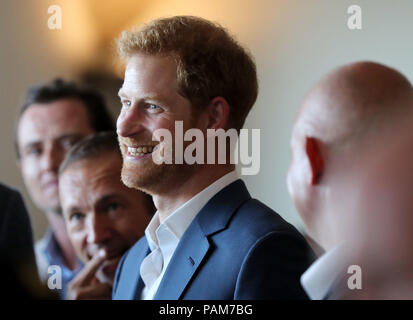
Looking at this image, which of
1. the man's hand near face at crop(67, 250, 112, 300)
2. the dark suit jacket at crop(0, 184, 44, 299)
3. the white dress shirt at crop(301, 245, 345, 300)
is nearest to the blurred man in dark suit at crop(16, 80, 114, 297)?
the dark suit jacket at crop(0, 184, 44, 299)

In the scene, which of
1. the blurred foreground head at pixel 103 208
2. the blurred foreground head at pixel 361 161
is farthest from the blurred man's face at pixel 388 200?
the blurred foreground head at pixel 103 208

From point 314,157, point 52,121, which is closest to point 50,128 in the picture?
point 52,121

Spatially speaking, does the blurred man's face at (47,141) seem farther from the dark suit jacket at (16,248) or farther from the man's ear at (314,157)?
the man's ear at (314,157)

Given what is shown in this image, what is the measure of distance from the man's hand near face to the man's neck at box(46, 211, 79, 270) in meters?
0.37

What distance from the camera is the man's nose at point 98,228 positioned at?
4.01ft

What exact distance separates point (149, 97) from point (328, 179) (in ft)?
1.10

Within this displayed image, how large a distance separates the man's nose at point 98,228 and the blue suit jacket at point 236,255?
338mm

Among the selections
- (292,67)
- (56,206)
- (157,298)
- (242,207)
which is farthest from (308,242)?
(56,206)

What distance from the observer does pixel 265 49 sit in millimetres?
1165

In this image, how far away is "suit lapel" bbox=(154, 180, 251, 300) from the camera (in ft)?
2.94

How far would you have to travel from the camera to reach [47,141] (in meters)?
1.69

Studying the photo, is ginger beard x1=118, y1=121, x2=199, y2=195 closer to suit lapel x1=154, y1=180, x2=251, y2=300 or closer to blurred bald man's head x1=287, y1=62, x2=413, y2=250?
suit lapel x1=154, y1=180, x2=251, y2=300

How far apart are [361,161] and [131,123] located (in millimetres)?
376

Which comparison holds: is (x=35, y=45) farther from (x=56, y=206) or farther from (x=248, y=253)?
(x=248, y=253)
